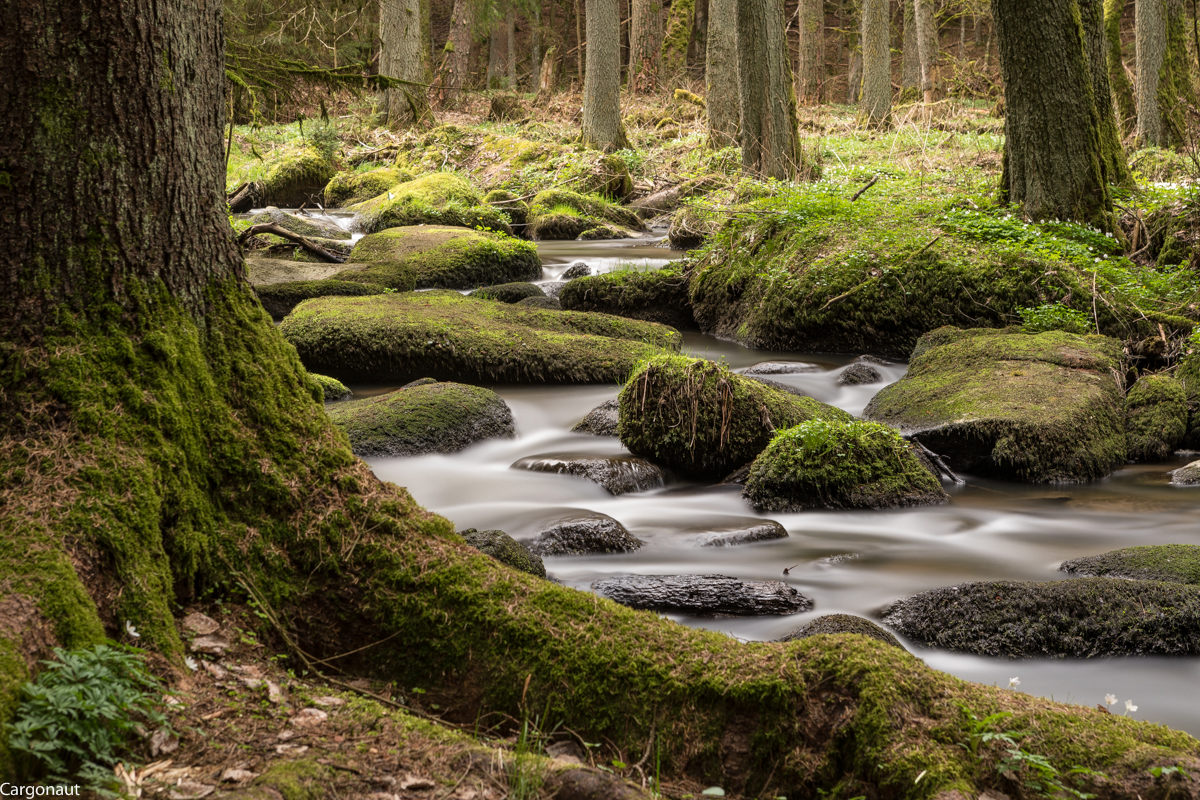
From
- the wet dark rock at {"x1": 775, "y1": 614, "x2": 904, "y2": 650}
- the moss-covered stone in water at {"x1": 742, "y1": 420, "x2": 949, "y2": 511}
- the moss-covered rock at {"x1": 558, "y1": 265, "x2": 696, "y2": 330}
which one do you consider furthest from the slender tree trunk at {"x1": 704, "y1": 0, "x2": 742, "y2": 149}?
the wet dark rock at {"x1": 775, "y1": 614, "x2": 904, "y2": 650}

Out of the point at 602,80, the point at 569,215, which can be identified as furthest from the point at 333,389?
the point at 602,80

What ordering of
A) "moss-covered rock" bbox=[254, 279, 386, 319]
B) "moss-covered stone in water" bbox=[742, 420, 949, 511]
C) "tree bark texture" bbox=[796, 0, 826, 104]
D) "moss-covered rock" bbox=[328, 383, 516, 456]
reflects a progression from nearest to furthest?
"moss-covered stone in water" bbox=[742, 420, 949, 511] → "moss-covered rock" bbox=[328, 383, 516, 456] → "moss-covered rock" bbox=[254, 279, 386, 319] → "tree bark texture" bbox=[796, 0, 826, 104]

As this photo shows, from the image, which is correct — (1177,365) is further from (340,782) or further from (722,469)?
(340,782)

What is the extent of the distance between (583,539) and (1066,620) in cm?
272

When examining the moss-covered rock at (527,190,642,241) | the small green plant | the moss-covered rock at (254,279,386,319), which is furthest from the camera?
the moss-covered rock at (527,190,642,241)

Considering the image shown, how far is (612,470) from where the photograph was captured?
686 cm

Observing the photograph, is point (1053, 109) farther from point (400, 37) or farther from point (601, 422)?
point (400, 37)

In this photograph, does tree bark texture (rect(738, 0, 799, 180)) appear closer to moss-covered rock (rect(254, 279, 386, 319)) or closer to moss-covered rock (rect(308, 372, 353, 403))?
moss-covered rock (rect(254, 279, 386, 319))

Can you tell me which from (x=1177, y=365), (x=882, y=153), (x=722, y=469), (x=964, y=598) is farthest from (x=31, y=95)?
(x=882, y=153)

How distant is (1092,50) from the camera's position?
10.5 meters

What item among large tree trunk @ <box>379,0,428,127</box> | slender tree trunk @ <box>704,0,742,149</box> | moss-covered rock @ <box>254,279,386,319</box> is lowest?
moss-covered rock @ <box>254,279,386,319</box>

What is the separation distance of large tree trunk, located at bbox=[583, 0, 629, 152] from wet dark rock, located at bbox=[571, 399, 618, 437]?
578 inches

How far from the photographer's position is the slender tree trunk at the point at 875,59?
2383 cm

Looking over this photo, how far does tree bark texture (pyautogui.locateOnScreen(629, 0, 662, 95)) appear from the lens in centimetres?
2864
